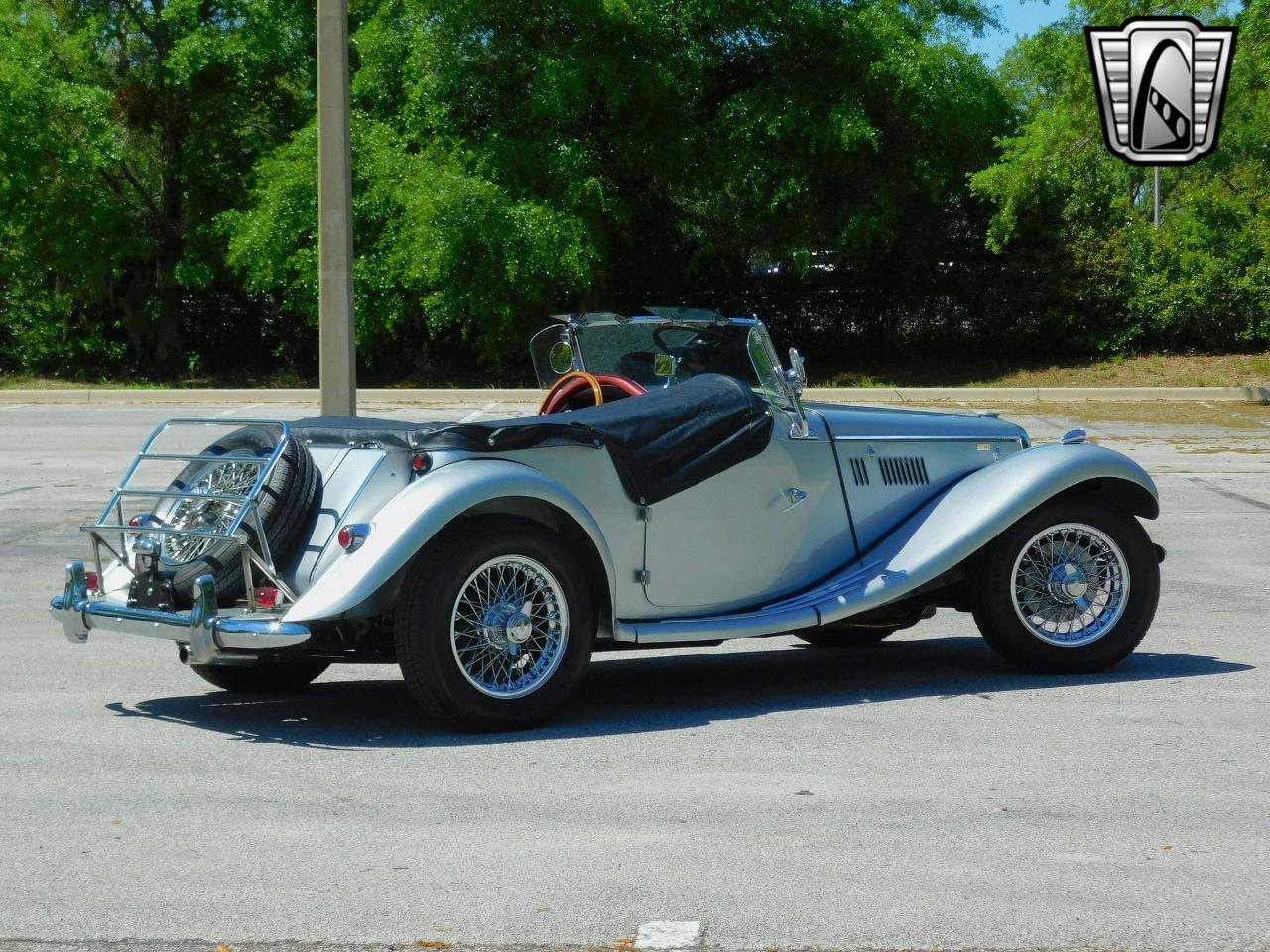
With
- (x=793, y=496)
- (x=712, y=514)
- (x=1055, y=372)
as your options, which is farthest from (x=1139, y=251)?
(x=712, y=514)

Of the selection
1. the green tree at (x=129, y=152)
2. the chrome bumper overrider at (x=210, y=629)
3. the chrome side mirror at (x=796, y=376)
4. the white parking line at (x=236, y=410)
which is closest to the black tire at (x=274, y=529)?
the chrome bumper overrider at (x=210, y=629)

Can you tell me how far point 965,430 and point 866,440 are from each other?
582 millimetres

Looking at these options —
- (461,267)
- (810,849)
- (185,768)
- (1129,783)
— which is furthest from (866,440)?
(461,267)

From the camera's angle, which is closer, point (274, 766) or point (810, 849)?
point (810, 849)

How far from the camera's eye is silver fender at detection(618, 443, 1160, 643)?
6.37 metres

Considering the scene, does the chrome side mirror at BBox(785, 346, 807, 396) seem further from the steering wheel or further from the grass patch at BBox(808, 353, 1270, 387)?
the grass patch at BBox(808, 353, 1270, 387)

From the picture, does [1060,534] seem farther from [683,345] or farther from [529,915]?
[529,915]

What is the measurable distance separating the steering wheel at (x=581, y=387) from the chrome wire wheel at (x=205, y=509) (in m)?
1.36

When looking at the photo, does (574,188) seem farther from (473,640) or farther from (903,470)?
(473,640)

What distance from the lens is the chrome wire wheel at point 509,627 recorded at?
5.77 metres

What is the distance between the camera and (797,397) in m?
6.80

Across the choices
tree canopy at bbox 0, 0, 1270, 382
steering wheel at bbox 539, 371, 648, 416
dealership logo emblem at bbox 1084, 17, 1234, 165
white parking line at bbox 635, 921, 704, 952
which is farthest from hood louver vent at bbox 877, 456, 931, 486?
A: tree canopy at bbox 0, 0, 1270, 382

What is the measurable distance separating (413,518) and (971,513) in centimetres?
240

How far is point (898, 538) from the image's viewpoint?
22.2 ft
